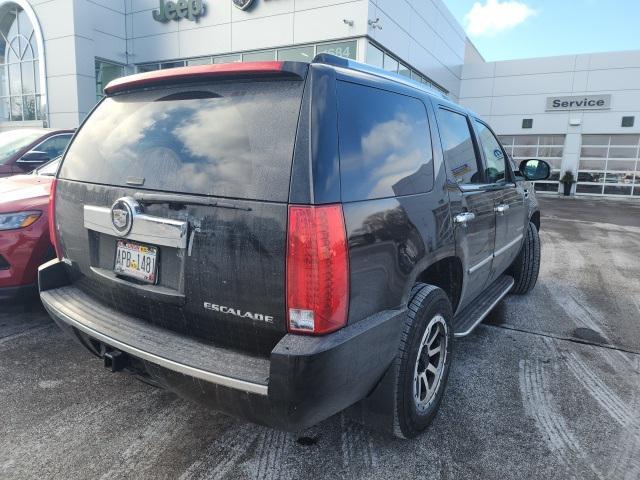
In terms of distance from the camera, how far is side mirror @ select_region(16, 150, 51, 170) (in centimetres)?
590

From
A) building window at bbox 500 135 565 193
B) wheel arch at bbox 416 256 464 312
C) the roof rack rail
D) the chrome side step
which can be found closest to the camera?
the roof rack rail

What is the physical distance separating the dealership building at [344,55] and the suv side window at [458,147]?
35.0 feet

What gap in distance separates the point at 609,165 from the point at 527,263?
20.3 meters

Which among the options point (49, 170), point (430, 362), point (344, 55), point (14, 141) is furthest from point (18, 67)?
point (430, 362)

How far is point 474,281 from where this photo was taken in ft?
11.2

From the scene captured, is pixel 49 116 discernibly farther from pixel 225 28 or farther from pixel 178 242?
pixel 178 242

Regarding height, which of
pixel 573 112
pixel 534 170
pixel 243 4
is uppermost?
pixel 243 4

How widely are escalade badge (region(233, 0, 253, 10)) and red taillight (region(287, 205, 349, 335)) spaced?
15.1m

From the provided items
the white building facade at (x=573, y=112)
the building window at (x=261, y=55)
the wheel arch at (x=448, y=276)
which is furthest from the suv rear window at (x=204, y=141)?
the white building facade at (x=573, y=112)

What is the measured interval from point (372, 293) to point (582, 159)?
78.0 ft

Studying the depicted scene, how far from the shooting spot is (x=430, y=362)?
273cm

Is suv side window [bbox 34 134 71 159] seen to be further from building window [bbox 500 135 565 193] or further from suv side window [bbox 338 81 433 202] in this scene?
building window [bbox 500 135 565 193]

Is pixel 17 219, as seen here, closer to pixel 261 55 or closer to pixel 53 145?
pixel 53 145

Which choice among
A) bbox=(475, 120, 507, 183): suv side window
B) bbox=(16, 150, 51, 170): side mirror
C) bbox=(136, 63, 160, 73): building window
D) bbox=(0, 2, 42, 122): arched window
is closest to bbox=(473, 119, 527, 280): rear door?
bbox=(475, 120, 507, 183): suv side window
